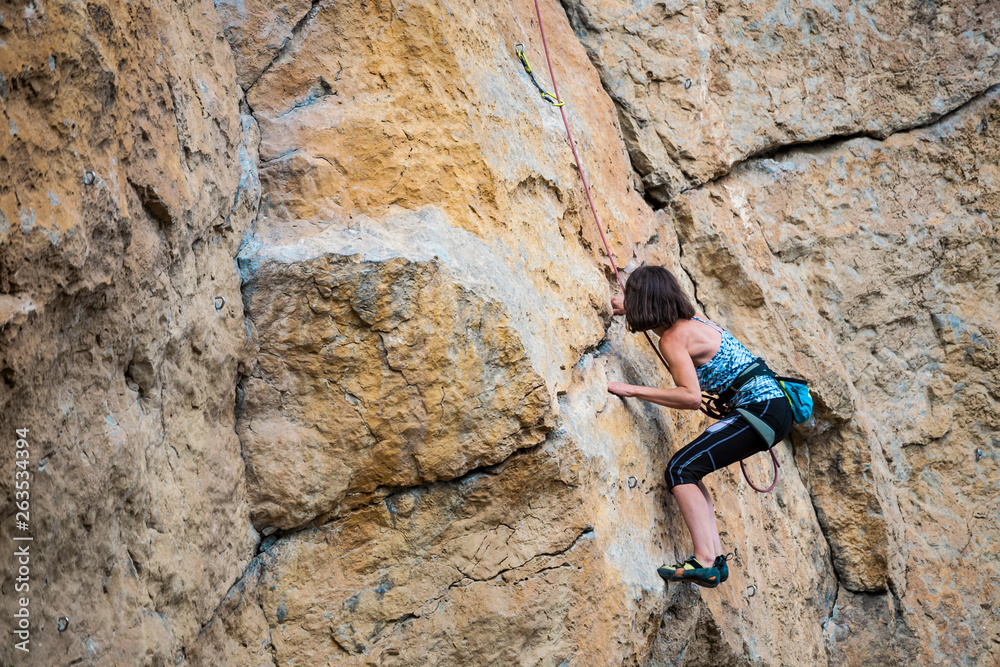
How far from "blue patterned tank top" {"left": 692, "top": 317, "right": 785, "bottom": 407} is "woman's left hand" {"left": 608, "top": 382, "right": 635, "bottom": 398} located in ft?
1.01

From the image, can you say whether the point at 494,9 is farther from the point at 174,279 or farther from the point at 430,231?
the point at 174,279

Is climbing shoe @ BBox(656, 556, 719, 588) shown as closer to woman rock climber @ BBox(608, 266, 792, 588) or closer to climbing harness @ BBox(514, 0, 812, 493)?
woman rock climber @ BBox(608, 266, 792, 588)

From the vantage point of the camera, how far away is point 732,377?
3408 millimetres

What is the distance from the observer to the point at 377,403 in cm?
283

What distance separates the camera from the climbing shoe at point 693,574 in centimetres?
317

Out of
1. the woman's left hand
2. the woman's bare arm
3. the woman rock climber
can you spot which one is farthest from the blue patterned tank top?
the woman's left hand

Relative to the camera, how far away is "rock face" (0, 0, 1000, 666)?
2.06 meters

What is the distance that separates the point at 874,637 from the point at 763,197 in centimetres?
261

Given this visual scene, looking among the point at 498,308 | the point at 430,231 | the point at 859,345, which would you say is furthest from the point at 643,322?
the point at 859,345

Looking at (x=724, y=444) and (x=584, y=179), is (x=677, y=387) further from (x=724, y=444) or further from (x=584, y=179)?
(x=584, y=179)

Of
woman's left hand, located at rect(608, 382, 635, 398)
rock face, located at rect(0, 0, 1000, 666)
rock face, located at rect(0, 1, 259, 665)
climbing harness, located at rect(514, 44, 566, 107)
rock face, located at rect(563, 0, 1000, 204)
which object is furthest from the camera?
rock face, located at rect(563, 0, 1000, 204)

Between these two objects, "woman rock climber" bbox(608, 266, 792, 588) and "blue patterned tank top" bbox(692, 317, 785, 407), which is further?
"blue patterned tank top" bbox(692, 317, 785, 407)

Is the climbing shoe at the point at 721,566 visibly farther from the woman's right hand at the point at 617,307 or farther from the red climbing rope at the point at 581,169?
the woman's right hand at the point at 617,307

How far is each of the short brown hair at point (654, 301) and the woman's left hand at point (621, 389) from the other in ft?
0.84
